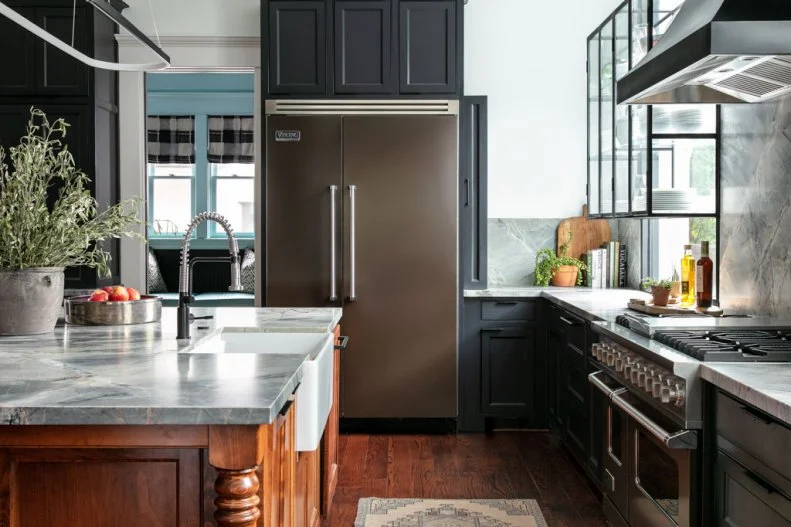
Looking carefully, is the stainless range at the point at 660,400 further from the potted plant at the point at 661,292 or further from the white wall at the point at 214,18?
the white wall at the point at 214,18

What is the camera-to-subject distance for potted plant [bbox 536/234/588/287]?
503 cm

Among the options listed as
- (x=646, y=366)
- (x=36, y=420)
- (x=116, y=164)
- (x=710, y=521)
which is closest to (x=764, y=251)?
(x=646, y=366)

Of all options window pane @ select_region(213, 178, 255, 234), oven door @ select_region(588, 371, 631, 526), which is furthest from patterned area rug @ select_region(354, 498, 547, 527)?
window pane @ select_region(213, 178, 255, 234)

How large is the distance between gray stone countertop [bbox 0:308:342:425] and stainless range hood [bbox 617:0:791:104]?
144 centimetres

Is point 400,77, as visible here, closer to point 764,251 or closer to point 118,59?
point 118,59

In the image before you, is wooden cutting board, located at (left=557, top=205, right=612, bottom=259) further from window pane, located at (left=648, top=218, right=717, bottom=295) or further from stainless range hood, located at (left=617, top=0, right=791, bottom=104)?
stainless range hood, located at (left=617, top=0, right=791, bottom=104)

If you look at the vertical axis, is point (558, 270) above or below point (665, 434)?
above

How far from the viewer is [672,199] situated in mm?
3379

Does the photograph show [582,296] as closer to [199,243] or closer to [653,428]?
[653,428]

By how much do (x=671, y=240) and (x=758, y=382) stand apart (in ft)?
9.06

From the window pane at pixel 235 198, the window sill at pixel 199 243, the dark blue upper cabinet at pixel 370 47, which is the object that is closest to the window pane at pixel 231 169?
the window pane at pixel 235 198

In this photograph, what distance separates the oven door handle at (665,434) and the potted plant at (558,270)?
93.7 inches

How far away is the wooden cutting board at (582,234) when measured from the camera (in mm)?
5215

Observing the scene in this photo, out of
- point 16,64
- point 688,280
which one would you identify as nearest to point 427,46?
point 688,280
